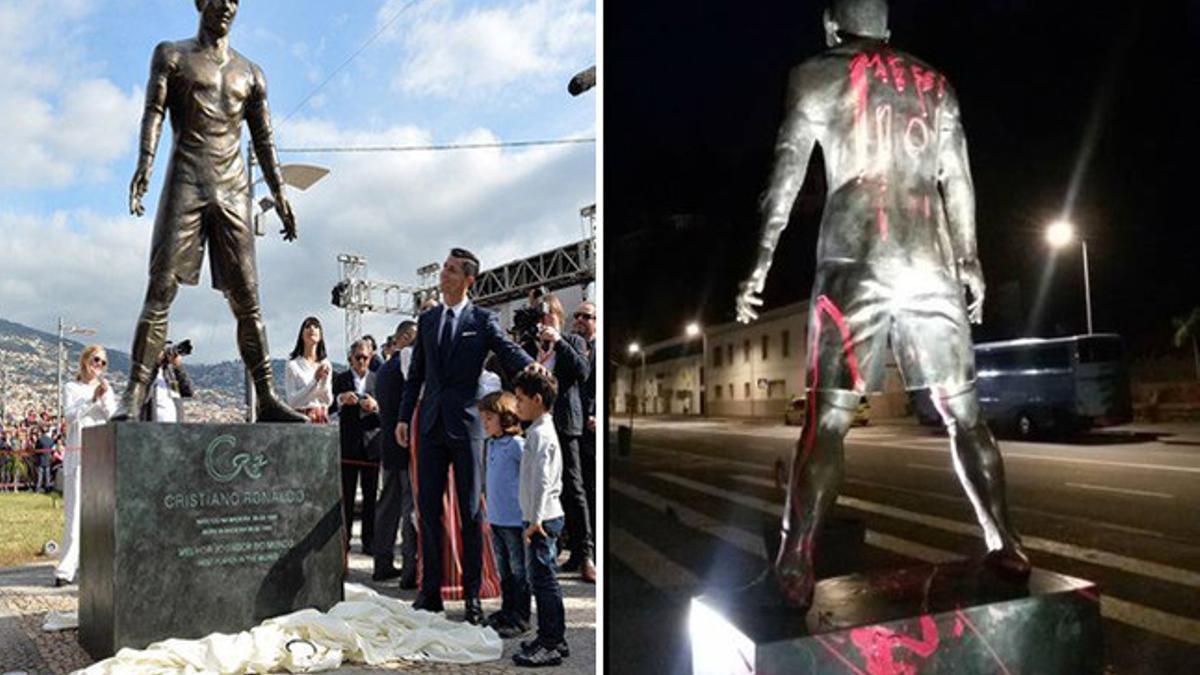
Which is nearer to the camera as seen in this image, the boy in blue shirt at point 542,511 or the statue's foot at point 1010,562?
the statue's foot at point 1010,562

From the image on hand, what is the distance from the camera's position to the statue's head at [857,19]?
8.43 feet

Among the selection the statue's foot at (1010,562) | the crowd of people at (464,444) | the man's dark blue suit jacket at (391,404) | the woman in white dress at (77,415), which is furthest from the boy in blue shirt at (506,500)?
the woman in white dress at (77,415)

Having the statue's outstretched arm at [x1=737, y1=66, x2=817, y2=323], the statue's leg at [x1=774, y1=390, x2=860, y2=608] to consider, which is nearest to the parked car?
the statue's leg at [x1=774, y1=390, x2=860, y2=608]

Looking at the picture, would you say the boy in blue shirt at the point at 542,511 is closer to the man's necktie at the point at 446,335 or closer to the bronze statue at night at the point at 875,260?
the man's necktie at the point at 446,335

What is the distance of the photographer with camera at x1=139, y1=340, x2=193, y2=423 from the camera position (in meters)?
6.25

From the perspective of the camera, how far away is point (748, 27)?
8.64 feet

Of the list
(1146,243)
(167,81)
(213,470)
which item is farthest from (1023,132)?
(167,81)

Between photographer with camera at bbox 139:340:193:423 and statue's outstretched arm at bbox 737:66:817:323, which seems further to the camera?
photographer with camera at bbox 139:340:193:423

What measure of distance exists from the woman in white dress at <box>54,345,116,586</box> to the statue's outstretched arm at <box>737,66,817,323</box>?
433 centimetres

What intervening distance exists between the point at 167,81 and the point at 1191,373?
14.2 ft

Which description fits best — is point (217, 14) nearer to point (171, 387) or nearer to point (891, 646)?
point (171, 387)

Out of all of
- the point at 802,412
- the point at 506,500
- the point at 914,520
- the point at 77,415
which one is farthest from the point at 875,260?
the point at 77,415

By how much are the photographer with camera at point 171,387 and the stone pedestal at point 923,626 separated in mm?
4687

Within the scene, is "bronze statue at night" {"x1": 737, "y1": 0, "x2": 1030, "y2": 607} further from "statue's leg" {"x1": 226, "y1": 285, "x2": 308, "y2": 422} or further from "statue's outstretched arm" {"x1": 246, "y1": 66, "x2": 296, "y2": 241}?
"statue's outstretched arm" {"x1": 246, "y1": 66, "x2": 296, "y2": 241}
